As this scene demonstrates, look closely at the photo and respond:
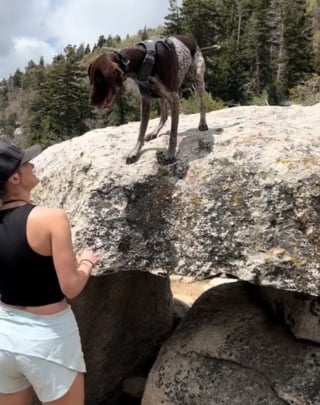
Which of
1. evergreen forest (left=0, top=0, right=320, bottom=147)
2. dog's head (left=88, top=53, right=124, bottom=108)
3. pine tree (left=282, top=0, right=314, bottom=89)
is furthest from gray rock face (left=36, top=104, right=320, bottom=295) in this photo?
pine tree (left=282, top=0, right=314, bottom=89)

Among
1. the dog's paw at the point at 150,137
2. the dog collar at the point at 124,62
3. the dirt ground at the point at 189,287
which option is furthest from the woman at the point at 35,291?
the dirt ground at the point at 189,287

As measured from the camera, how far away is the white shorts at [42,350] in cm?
296

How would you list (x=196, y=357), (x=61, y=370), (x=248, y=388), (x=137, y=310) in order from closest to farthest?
(x=61, y=370) → (x=248, y=388) → (x=196, y=357) → (x=137, y=310)

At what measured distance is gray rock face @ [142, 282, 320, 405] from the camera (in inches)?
171

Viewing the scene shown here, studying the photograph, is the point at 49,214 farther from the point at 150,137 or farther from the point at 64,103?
the point at 64,103

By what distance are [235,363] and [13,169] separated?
2.65 meters

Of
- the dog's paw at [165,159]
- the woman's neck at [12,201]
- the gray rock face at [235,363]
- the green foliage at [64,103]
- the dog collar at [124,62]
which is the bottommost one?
the gray rock face at [235,363]

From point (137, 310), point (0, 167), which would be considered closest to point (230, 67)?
point (137, 310)

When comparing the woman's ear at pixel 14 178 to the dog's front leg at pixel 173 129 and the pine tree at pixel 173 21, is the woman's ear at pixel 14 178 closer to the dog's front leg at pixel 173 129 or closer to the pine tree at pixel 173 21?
the dog's front leg at pixel 173 129

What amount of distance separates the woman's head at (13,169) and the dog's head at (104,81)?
97cm

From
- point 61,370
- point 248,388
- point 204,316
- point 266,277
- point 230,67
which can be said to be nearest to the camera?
point 61,370

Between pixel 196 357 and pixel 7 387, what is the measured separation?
2.07 m

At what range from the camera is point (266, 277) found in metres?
3.92

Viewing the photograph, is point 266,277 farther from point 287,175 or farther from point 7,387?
point 7,387
